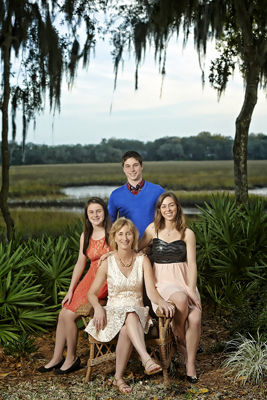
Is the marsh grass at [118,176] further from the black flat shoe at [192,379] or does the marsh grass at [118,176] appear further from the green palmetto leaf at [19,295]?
the black flat shoe at [192,379]

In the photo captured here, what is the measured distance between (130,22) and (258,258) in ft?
22.4

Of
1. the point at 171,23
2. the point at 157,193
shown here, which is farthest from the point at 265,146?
the point at 157,193

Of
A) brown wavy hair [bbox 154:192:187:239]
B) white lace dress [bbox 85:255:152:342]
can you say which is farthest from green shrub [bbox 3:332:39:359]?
brown wavy hair [bbox 154:192:187:239]

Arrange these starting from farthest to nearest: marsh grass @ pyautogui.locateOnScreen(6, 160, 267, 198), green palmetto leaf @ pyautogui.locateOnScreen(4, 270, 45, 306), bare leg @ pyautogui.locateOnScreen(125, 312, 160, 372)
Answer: marsh grass @ pyautogui.locateOnScreen(6, 160, 267, 198) < green palmetto leaf @ pyautogui.locateOnScreen(4, 270, 45, 306) < bare leg @ pyautogui.locateOnScreen(125, 312, 160, 372)

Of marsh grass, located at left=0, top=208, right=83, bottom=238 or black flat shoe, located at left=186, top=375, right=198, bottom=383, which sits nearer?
black flat shoe, located at left=186, top=375, right=198, bottom=383

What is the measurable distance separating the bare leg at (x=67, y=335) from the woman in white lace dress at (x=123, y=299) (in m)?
0.26

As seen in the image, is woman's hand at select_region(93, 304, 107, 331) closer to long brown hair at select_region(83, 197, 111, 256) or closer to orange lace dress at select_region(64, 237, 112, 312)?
orange lace dress at select_region(64, 237, 112, 312)

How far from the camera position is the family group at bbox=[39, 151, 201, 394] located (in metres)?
3.20

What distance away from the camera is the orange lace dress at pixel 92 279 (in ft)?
11.6

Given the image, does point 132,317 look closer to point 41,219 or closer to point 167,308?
point 167,308

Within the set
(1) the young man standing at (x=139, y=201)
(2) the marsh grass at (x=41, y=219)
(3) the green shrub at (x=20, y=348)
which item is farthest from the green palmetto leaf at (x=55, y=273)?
(2) the marsh grass at (x=41, y=219)

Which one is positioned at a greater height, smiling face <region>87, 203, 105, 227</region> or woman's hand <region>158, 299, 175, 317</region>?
smiling face <region>87, 203, 105, 227</region>

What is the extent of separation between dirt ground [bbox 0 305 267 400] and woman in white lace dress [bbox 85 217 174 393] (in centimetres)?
21

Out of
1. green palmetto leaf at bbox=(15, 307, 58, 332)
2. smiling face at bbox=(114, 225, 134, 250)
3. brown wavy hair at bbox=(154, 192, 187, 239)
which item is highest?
brown wavy hair at bbox=(154, 192, 187, 239)
